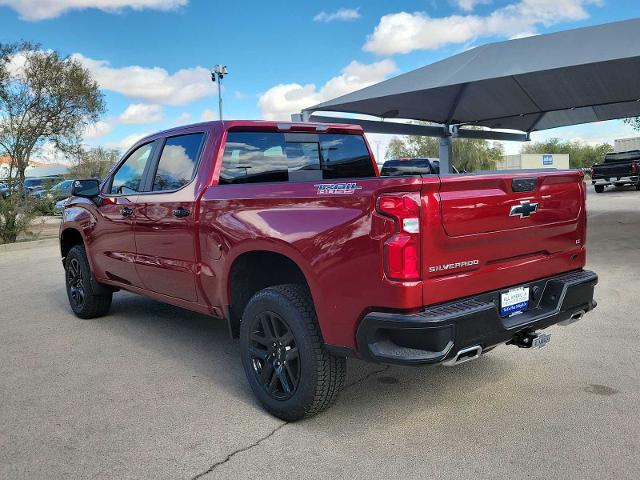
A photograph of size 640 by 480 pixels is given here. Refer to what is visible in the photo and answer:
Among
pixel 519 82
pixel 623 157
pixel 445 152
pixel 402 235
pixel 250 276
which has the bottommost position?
pixel 250 276

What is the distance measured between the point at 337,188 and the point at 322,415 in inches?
59.2

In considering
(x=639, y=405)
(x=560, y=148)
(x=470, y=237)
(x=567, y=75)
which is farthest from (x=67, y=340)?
(x=560, y=148)

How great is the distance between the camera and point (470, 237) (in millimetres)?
3107

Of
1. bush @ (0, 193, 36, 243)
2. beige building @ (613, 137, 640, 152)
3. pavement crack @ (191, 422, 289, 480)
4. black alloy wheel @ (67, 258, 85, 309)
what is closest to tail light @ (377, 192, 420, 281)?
pavement crack @ (191, 422, 289, 480)

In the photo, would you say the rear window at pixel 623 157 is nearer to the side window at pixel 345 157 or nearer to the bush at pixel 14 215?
the bush at pixel 14 215

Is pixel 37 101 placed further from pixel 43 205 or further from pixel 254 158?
pixel 254 158

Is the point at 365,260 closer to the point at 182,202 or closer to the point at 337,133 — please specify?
the point at 182,202

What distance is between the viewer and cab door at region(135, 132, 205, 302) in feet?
14.3

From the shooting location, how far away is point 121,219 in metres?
5.28

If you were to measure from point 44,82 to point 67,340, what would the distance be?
15.2 metres

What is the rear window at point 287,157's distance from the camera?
14.4ft

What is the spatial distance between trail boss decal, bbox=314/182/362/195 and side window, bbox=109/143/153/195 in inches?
96.4

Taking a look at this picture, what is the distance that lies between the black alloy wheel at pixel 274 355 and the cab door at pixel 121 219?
1.94 metres

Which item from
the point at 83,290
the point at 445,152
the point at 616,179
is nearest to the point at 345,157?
the point at 83,290
